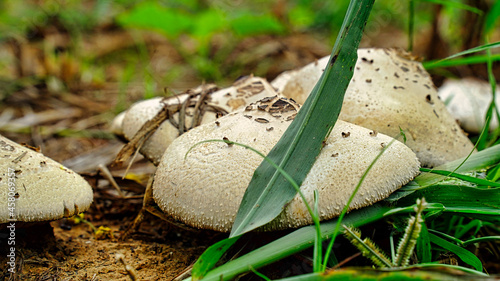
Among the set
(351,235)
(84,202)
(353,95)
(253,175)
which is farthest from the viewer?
(353,95)

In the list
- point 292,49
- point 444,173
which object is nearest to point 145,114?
point 444,173

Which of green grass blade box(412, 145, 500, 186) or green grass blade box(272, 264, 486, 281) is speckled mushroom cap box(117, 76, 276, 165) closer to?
green grass blade box(412, 145, 500, 186)

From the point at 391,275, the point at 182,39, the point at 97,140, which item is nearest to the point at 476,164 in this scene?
the point at 391,275

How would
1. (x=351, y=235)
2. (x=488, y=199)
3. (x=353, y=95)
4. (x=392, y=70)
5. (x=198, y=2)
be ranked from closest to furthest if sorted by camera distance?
1. (x=351, y=235)
2. (x=488, y=199)
3. (x=353, y=95)
4. (x=392, y=70)
5. (x=198, y=2)

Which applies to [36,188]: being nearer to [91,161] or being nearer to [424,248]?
[91,161]

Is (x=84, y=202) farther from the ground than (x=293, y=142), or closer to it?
closer to it

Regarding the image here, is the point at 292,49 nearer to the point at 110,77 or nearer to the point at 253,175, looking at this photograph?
the point at 110,77
